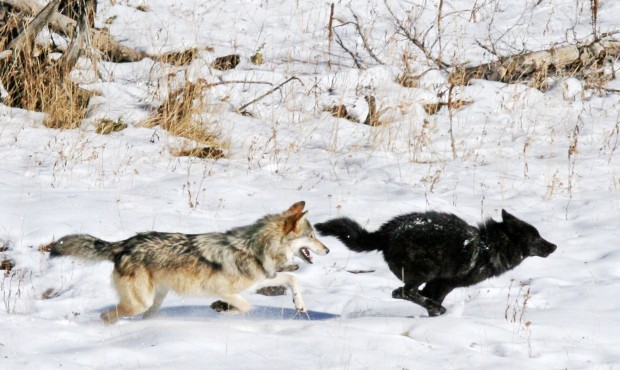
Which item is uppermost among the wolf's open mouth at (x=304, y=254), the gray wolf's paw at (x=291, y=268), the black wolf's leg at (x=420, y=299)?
the wolf's open mouth at (x=304, y=254)

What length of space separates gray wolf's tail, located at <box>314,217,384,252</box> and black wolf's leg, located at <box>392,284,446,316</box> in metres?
0.41

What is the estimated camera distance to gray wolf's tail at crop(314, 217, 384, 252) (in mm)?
7289

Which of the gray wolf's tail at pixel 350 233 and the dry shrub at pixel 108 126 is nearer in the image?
the gray wolf's tail at pixel 350 233

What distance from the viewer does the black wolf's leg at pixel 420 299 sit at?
7.27 meters

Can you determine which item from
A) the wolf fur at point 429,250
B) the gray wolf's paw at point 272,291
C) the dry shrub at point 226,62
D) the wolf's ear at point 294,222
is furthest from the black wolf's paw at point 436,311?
the dry shrub at point 226,62

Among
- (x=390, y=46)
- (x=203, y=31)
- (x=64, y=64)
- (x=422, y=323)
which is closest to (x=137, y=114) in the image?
(x=64, y=64)

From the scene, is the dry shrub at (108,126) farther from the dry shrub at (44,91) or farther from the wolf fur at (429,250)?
the wolf fur at (429,250)

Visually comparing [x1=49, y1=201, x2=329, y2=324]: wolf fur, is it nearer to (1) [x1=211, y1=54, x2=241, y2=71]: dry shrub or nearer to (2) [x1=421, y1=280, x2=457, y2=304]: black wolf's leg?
(2) [x1=421, y1=280, x2=457, y2=304]: black wolf's leg

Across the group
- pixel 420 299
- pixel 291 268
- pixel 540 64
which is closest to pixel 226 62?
pixel 540 64

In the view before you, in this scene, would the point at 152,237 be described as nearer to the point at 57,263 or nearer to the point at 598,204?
the point at 57,263

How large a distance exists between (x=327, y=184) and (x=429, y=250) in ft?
12.7

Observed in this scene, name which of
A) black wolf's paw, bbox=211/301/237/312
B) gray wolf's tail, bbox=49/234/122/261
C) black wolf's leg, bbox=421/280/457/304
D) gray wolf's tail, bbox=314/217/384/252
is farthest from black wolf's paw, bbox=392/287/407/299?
gray wolf's tail, bbox=49/234/122/261

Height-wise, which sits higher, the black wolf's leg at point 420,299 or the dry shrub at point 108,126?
the dry shrub at point 108,126

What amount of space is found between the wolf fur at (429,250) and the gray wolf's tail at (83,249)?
5.57ft
